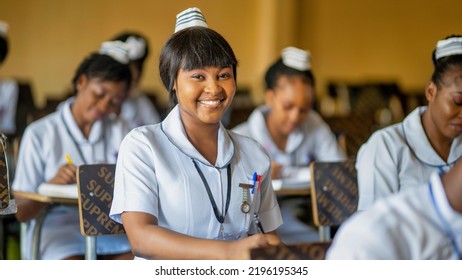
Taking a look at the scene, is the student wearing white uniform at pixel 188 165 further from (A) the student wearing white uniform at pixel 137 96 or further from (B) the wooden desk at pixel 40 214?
(A) the student wearing white uniform at pixel 137 96

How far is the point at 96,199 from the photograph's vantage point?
7.16 feet

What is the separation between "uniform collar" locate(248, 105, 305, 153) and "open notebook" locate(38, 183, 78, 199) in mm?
1017

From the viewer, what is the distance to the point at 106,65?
2.84m

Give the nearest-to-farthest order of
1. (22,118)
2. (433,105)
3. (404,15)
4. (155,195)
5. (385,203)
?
(385,203)
(155,195)
(433,105)
(22,118)
(404,15)

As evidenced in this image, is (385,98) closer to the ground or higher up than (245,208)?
higher up

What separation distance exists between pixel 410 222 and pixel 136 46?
306cm

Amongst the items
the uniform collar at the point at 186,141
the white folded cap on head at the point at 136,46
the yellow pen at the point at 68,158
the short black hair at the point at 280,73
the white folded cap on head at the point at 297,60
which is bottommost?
the yellow pen at the point at 68,158

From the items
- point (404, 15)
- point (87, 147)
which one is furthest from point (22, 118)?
point (404, 15)

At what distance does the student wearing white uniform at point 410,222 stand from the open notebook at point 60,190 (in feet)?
4.28

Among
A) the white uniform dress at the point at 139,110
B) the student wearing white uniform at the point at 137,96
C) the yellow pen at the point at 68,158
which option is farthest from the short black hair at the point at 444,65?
the white uniform dress at the point at 139,110

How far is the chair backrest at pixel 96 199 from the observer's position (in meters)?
2.16

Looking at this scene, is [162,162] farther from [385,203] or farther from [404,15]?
[404,15]

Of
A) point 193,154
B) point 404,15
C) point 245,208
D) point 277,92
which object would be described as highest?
point 404,15

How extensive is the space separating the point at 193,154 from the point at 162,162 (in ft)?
0.26
